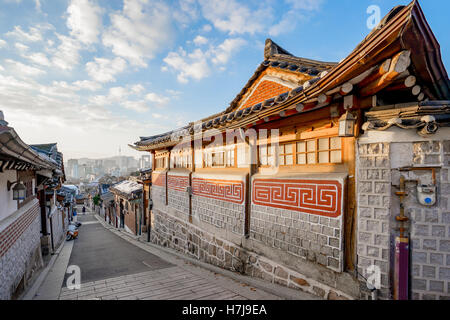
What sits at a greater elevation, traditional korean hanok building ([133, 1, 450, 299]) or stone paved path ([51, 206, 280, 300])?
traditional korean hanok building ([133, 1, 450, 299])

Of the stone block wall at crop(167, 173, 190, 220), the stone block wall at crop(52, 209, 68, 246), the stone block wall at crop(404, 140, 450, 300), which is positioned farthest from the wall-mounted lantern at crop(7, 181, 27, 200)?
the stone block wall at crop(52, 209, 68, 246)

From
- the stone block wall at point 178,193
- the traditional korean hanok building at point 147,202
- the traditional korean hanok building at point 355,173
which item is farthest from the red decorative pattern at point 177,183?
the traditional korean hanok building at point 355,173

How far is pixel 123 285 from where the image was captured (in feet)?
19.7

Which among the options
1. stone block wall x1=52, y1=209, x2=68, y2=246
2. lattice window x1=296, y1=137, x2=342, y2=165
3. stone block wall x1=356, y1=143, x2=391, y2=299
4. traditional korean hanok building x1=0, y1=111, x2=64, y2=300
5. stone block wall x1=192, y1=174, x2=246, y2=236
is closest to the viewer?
stone block wall x1=356, y1=143, x2=391, y2=299

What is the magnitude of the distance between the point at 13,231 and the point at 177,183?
5.65 metres

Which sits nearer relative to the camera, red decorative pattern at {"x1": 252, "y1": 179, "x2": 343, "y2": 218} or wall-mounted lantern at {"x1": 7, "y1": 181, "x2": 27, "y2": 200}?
red decorative pattern at {"x1": 252, "y1": 179, "x2": 343, "y2": 218}

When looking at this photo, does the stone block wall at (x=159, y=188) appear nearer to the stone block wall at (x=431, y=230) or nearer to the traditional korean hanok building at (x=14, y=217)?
the traditional korean hanok building at (x=14, y=217)

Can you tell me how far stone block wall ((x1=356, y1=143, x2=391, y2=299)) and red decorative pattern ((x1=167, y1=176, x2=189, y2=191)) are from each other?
6.85 meters

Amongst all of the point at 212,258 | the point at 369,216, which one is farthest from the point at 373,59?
the point at 212,258

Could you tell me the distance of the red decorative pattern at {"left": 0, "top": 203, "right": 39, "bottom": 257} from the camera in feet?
15.8

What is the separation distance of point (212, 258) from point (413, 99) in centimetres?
660

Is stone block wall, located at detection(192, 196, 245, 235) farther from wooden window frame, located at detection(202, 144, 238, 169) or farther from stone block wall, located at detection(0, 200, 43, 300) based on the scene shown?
stone block wall, located at detection(0, 200, 43, 300)

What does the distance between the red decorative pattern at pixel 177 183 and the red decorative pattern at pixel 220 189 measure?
0.72 m
